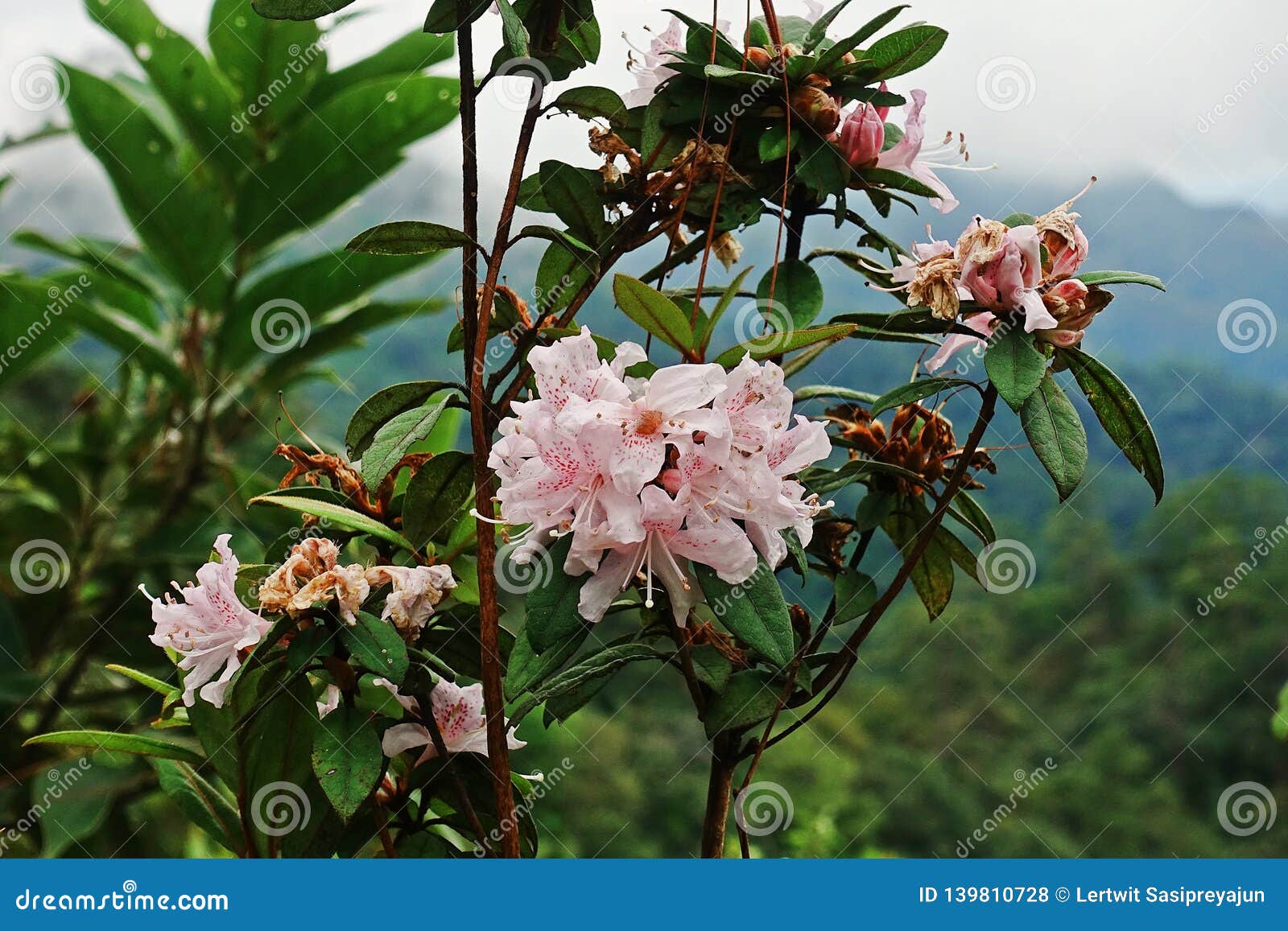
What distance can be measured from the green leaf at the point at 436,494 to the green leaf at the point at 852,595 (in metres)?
0.24

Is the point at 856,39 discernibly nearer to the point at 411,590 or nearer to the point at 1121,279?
the point at 1121,279

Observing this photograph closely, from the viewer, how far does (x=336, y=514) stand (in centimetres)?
63

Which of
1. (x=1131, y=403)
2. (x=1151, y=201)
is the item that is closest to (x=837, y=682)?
(x=1131, y=403)

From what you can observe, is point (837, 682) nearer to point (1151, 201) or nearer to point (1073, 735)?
point (1073, 735)

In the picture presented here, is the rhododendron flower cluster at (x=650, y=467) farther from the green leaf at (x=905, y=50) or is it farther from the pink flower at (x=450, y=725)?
the green leaf at (x=905, y=50)

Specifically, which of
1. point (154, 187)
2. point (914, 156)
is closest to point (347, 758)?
point (914, 156)

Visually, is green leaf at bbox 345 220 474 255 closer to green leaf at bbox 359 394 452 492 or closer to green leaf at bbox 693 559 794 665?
green leaf at bbox 359 394 452 492

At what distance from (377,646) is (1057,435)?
1.28 feet

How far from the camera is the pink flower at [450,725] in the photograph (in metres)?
0.70

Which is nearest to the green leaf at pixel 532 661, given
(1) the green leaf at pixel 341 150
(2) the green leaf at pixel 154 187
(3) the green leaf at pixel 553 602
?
(3) the green leaf at pixel 553 602

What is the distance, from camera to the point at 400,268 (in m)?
1.55

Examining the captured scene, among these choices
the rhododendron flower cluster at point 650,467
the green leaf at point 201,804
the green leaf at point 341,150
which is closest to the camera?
the rhododendron flower cluster at point 650,467

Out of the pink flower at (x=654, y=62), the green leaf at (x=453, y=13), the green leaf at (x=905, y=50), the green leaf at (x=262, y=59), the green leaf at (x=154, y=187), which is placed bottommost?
the green leaf at (x=154, y=187)

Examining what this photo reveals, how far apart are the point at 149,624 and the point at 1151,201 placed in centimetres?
1376
